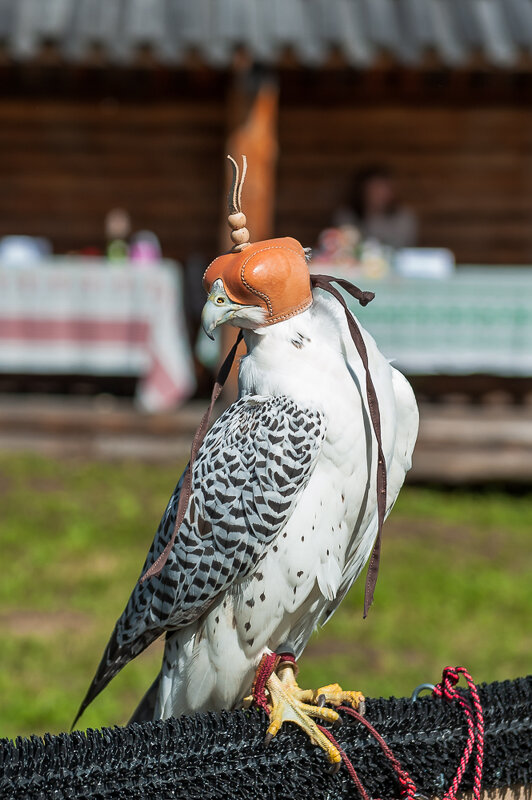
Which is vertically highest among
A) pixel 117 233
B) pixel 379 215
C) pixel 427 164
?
pixel 427 164

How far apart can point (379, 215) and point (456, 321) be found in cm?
178

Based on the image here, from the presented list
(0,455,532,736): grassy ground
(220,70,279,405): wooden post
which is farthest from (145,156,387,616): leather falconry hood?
(220,70,279,405): wooden post

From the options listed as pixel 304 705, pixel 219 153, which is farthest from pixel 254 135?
pixel 304 705

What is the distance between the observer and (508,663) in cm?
445

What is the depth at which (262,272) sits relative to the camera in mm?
1612

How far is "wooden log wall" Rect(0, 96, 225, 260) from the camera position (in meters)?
8.73

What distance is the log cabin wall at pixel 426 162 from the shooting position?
8742 mm

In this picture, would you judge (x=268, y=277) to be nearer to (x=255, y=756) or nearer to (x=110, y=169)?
(x=255, y=756)

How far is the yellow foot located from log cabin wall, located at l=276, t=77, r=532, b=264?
740 centimetres

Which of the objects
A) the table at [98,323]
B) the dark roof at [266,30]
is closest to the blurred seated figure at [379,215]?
the dark roof at [266,30]

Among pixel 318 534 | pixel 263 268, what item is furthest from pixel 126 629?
pixel 263 268

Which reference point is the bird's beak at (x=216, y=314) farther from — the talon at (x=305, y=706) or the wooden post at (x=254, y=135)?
the wooden post at (x=254, y=135)

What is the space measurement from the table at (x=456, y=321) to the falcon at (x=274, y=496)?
496 cm

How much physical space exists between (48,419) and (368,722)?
6099 millimetres
